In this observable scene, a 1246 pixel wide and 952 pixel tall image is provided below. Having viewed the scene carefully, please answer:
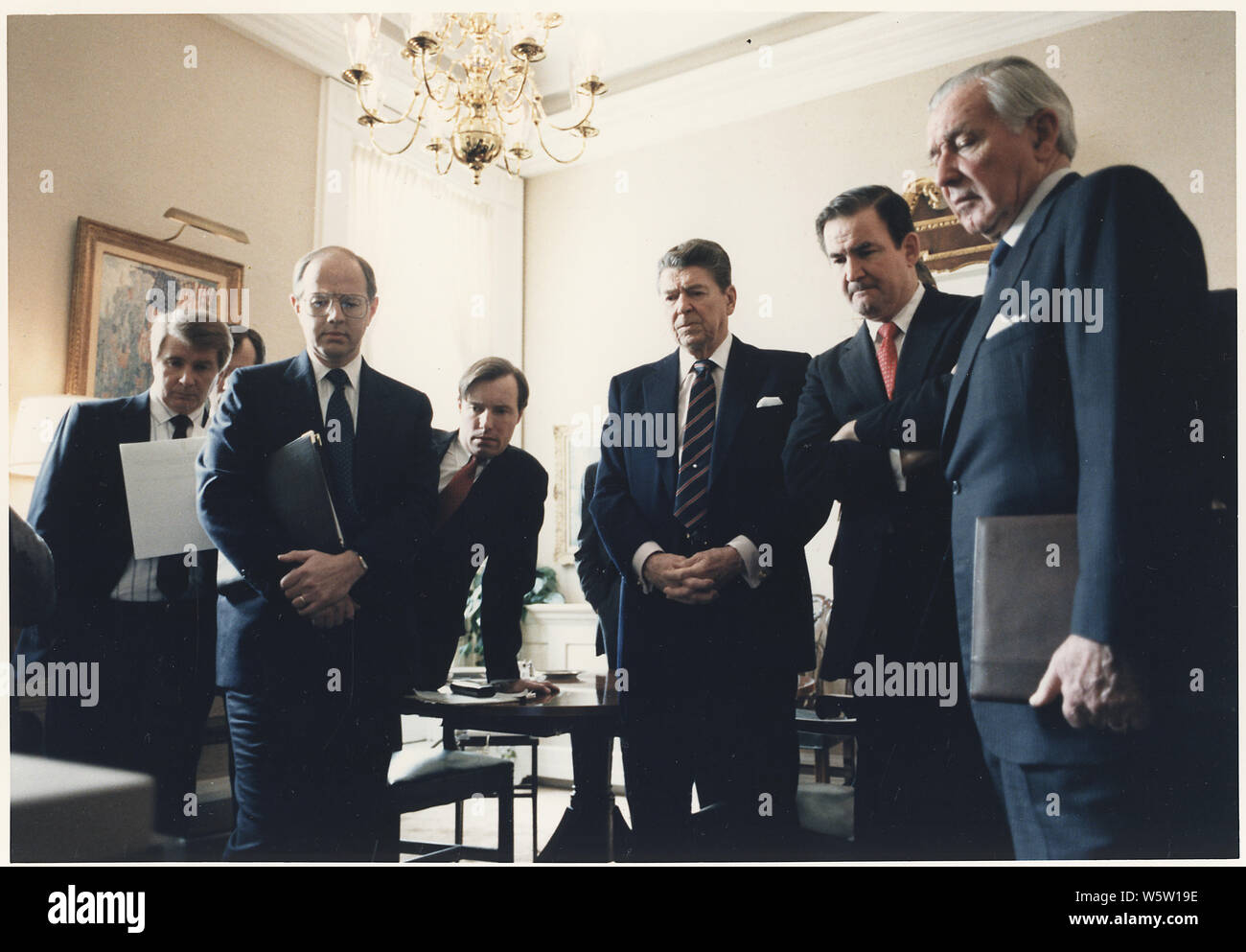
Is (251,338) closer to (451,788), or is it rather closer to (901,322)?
(451,788)

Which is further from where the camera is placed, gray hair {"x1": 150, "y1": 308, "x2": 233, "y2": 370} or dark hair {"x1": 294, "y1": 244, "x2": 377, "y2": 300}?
gray hair {"x1": 150, "y1": 308, "x2": 233, "y2": 370}

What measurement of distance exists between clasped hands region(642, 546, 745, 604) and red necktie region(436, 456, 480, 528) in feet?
2.23

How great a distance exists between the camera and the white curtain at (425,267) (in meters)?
3.22

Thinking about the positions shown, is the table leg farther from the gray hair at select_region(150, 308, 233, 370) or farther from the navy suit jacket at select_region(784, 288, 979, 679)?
the gray hair at select_region(150, 308, 233, 370)

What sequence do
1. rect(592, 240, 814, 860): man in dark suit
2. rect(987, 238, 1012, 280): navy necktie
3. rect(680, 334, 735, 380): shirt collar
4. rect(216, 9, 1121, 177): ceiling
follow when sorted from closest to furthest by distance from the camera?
rect(987, 238, 1012, 280): navy necktie, rect(592, 240, 814, 860): man in dark suit, rect(680, 334, 735, 380): shirt collar, rect(216, 9, 1121, 177): ceiling

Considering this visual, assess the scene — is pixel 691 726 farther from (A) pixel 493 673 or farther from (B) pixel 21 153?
(B) pixel 21 153

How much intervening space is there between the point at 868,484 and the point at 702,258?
83 centimetres

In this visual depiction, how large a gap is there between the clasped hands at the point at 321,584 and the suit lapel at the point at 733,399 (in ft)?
3.29

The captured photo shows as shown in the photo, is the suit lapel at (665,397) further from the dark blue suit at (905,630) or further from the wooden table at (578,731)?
the wooden table at (578,731)

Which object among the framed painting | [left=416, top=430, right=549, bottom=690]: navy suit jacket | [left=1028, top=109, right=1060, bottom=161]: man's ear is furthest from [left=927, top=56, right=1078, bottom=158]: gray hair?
the framed painting

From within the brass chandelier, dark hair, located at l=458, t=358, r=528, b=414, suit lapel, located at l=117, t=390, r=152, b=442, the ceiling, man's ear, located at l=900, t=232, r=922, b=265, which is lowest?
suit lapel, located at l=117, t=390, r=152, b=442

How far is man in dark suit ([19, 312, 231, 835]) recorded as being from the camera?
8.38ft

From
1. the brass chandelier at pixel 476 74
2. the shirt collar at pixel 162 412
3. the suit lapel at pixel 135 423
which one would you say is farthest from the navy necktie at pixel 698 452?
the suit lapel at pixel 135 423

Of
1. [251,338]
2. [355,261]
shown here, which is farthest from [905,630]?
[251,338]
